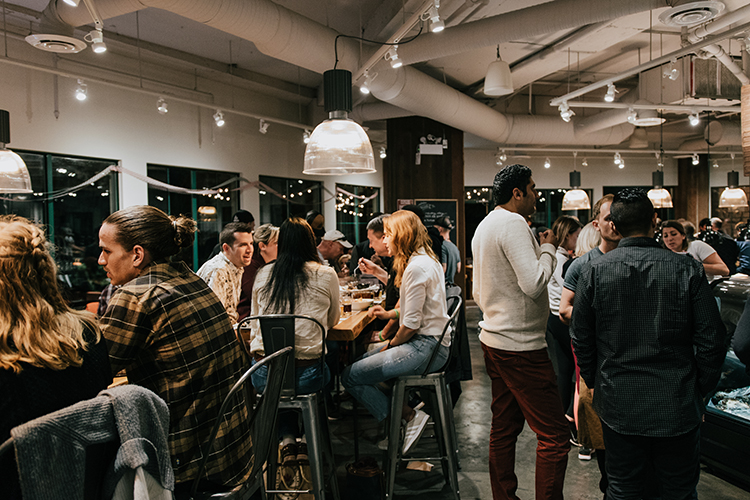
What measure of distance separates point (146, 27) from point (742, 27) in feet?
20.0

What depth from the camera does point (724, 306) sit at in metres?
3.21

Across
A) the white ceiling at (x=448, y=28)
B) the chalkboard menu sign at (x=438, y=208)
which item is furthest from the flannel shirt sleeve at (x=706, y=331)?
the chalkboard menu sign at (x=438, y=208)

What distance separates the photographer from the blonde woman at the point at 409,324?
2785mm

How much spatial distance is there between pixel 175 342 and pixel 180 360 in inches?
2.4

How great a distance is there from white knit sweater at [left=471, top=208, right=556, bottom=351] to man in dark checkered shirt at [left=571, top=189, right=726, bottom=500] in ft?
0.94

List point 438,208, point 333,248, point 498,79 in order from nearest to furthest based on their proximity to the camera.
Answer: point 498,79 < point 333,248 < point 438,208

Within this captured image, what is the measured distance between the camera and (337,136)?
2900 mm

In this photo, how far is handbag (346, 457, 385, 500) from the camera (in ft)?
8.81

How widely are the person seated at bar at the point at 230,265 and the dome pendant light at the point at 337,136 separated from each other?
94 cm

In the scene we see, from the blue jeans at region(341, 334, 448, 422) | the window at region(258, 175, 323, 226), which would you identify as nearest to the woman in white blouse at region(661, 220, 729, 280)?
the blue jeans at region(341, 334, 448, 422)

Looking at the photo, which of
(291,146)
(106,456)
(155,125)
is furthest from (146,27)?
(106,456)

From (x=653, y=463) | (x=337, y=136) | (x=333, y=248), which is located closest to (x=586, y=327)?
(x=653, y=463)

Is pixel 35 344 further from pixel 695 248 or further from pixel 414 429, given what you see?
pixel 695 248

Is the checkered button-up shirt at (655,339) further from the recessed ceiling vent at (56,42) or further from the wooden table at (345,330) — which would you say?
the recessed ceiling vent at (56,42)
